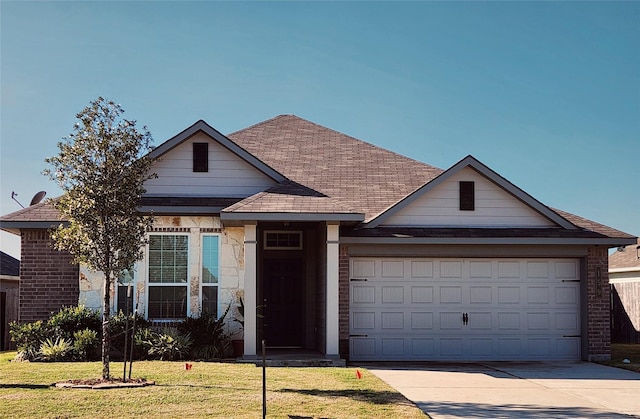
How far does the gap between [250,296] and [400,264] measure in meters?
3.66

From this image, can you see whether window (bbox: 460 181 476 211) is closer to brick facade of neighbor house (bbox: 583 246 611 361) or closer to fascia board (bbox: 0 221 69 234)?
brick facade of neighbor house (bbox: 583 246 611 361)

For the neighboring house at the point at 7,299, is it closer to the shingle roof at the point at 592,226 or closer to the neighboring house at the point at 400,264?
the neighboring house at the point at 400,264

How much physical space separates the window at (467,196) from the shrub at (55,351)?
9124 mm

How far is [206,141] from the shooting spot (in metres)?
18.7

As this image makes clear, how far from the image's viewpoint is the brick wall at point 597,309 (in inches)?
713

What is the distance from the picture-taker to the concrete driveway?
11031 millimetres

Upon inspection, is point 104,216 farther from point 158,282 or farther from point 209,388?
point 158,282

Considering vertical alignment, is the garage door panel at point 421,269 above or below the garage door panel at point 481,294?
above

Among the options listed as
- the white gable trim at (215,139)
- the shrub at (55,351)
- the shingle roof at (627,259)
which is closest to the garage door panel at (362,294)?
the white gable trim at (215,139)

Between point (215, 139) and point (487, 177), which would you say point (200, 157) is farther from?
point (487, 177)

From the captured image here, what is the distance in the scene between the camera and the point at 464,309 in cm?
1808

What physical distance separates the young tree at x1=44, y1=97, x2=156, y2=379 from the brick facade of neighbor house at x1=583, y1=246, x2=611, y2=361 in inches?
414

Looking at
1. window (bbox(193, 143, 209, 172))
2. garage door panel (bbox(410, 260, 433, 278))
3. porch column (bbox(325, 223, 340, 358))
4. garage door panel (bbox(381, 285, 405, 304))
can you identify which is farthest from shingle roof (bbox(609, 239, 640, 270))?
window (bbox(193, 143, 209, 172))

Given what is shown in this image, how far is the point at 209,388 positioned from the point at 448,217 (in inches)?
317
